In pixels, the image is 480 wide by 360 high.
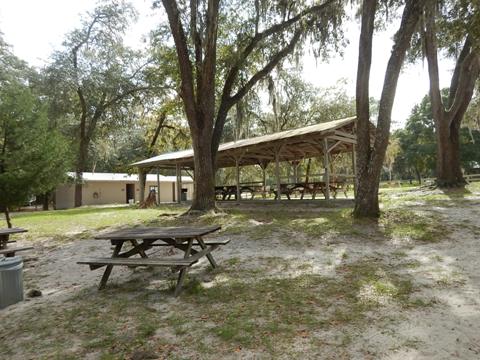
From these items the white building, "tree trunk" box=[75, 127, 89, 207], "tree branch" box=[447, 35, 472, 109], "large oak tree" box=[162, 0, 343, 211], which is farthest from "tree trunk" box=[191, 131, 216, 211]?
the white building

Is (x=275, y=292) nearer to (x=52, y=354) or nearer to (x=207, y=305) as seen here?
(x=207, y=305)

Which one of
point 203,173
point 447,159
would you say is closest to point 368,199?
point 203,173

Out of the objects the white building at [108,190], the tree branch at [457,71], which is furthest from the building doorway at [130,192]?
→ the tree branch at [457,71]

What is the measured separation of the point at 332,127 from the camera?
11609 mm

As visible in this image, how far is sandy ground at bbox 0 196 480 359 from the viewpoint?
2.64 meters

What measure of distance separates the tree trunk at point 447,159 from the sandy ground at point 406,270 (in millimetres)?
5673

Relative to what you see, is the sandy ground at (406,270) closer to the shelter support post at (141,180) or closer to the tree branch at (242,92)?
the tree branch at (242,92)

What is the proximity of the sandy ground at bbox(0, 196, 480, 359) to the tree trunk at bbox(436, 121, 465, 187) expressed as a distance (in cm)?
567

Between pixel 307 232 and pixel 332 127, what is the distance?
5.39 meters

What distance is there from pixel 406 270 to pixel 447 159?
38.9 feet

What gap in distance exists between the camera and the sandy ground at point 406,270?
8.66ft

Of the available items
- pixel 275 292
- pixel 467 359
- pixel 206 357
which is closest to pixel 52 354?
pixel 206 357

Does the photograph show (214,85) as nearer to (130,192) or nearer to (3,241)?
(3,241)

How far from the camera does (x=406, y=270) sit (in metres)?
4.65
